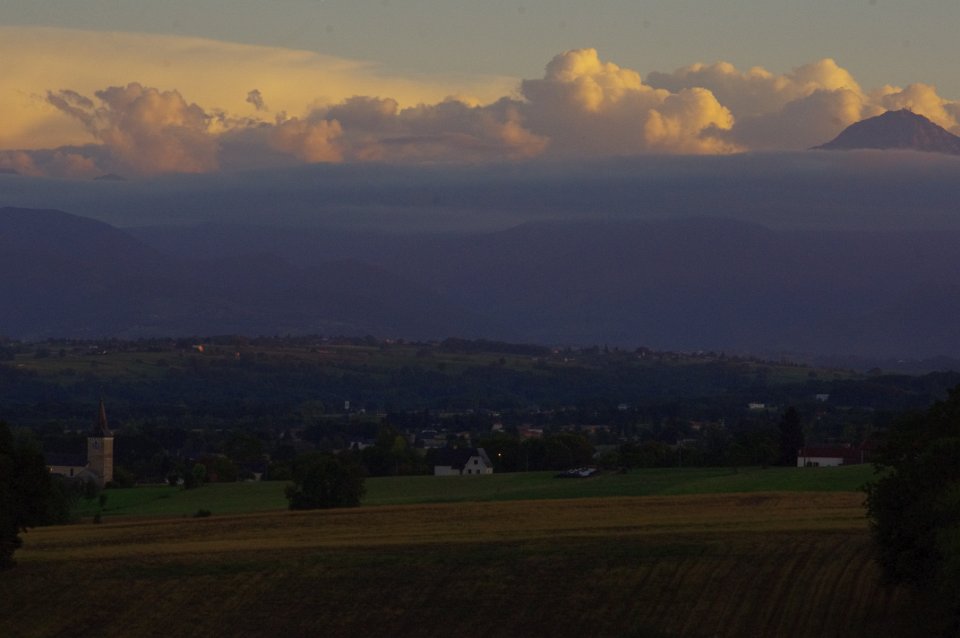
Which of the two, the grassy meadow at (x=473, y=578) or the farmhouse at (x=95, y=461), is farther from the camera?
the farmhouse at (x=95, y=461)

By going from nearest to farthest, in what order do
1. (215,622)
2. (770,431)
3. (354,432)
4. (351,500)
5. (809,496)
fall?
(215,622)
(809,496)
(351,500)
(770,431)
(354,432)

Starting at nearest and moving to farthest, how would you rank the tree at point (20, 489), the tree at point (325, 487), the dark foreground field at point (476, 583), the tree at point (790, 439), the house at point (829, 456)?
the dark foreground field at point (476, 583)
the tree at point (20, 489)
the tree at point (325, 487)
the house at point (829, 456)
the tree at point (790, 439)

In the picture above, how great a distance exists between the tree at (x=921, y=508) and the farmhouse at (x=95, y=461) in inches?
3567

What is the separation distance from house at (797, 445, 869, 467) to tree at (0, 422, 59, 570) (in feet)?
214

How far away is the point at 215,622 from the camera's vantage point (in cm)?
5103

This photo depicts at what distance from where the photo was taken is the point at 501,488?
4166 inches

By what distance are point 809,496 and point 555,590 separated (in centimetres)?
2997

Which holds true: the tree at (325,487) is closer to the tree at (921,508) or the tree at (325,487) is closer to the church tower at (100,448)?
the tree at (921,508)

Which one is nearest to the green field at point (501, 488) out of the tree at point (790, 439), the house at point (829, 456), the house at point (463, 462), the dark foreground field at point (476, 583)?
the house at point (829, 456)

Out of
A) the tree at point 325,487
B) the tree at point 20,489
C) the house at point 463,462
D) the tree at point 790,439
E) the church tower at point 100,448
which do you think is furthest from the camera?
the church tower at point 100,448

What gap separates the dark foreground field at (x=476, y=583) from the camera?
165 feet

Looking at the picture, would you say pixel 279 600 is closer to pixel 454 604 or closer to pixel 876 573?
pixel 454 604

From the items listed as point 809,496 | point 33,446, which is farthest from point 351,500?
point 33,446

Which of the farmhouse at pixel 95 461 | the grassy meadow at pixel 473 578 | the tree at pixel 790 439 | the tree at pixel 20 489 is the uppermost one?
the tree at pixel 20 489
